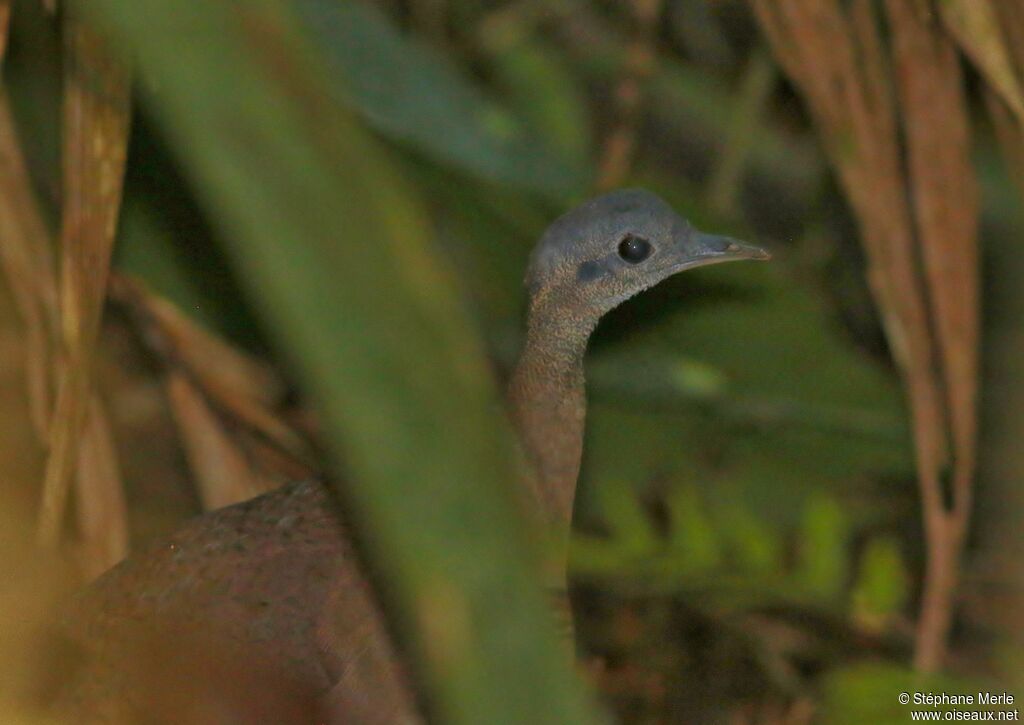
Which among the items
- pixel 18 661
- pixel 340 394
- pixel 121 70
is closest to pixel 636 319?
pixel 121 70

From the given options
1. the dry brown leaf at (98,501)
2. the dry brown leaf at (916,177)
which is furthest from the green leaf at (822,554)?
the dry brown leaf at (98,501)

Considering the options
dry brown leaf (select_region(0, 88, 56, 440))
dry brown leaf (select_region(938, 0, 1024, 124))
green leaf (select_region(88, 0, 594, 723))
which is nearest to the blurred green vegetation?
green leaf (select_region(88, 0, 594, 723))

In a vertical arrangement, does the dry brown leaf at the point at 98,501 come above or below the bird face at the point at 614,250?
below

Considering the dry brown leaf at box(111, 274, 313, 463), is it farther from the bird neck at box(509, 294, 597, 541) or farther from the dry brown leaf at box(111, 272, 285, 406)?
the bird neck at box(509, 294, 597, 541)

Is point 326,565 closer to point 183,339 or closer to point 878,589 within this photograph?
point 183,339

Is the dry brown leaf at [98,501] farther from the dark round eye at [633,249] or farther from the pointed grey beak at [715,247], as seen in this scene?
the pointed grey beak at [715,247]

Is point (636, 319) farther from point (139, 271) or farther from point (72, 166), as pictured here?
point (72, 166)

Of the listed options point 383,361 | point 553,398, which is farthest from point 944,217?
point 383,361
